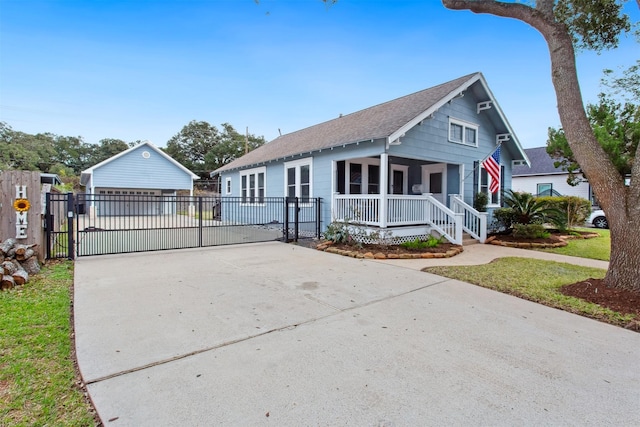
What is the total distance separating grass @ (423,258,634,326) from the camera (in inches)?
165

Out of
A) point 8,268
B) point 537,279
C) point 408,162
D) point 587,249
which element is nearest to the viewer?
point 8,268

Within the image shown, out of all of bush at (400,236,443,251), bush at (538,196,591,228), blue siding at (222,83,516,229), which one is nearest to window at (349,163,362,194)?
blue siding at (222,83,516,229)

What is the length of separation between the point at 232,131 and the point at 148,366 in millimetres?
48389

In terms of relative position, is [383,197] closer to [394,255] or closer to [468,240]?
[394,255]

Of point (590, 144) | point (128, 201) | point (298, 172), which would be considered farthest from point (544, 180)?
point (128, 201)

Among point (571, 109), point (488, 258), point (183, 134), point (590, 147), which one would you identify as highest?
point (183, 134)

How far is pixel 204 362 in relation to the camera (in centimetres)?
276

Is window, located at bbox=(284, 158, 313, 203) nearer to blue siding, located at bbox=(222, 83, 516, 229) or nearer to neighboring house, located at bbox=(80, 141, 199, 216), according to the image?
blue siding, located at bbox=(222, 83, 516, 229)

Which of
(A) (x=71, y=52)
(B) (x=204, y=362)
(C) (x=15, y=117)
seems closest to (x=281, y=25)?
(A) (x=71, y=52)

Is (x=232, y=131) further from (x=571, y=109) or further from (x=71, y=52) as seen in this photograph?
(x=571, y=109)

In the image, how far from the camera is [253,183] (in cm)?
1556

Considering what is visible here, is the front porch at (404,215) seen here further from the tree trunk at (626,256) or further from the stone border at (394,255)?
the tree trunk at (626,256)

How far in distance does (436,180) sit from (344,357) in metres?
11.3

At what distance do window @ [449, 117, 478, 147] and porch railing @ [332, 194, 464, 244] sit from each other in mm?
2897
